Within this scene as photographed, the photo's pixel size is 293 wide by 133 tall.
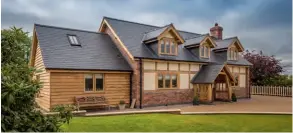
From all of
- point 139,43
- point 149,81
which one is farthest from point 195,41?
point 149,81

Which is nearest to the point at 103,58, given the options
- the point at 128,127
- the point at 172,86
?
the point at 172,86

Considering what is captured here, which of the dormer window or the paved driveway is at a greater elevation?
the dormer window

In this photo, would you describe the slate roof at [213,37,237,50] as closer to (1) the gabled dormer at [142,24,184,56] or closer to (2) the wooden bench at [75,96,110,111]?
(1) the gabled dormer at [142,24,184,56]

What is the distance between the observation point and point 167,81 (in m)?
18.6

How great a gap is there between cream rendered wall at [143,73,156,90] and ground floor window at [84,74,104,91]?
2.99m

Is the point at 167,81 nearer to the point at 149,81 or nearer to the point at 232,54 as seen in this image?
the point at 149,81

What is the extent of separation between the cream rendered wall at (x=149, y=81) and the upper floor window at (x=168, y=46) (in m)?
2.11

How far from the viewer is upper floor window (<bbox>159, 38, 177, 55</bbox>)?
741 inches

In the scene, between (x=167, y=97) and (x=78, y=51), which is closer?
(x=78, y=51)

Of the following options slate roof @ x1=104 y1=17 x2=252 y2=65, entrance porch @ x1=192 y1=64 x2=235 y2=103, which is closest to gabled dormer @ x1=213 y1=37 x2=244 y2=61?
slate roof @ x1=104 y1=17 x2=252 y2=65

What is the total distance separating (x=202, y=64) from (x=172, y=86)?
386 centimetres

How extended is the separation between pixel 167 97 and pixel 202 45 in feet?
20.2

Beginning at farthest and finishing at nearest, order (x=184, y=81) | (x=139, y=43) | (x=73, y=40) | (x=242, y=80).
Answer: (x=242, y=80), (x=184, y=81), (x=139, y=43), (x=73, y=40)

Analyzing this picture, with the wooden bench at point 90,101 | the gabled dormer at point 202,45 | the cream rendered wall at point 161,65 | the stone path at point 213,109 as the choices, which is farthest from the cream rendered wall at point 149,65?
the gabled dormer at point 202,45
